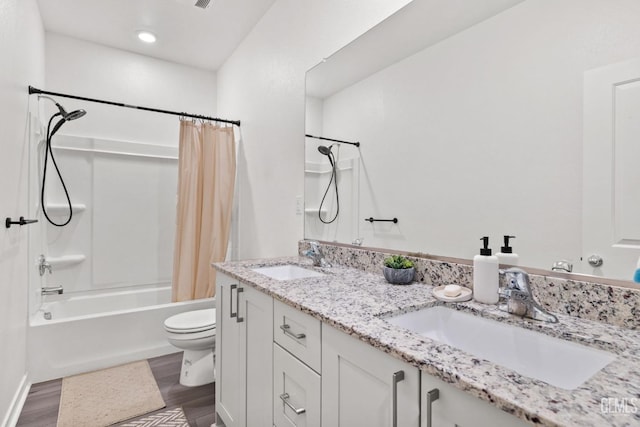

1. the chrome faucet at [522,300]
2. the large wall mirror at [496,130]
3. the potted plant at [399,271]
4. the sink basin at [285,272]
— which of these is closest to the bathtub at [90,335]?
the sink basin at [285,272]

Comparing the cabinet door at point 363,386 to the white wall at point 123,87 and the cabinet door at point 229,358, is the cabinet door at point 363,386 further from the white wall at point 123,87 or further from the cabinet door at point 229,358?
the white wall at point 123,87

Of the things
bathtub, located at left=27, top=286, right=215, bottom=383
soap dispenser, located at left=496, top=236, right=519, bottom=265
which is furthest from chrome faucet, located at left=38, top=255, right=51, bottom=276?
→ soap dispenser, located at left=496, top=236, right=519, bottom=265

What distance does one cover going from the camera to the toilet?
210cm

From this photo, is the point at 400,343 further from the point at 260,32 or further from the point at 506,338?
the point at 260,32

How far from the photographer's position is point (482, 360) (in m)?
0.64

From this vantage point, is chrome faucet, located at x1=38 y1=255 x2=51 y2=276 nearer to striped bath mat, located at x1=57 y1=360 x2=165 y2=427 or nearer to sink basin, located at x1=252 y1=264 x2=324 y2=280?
striped bath mat, located at x1=57 y1=360 x2=165 y2=427

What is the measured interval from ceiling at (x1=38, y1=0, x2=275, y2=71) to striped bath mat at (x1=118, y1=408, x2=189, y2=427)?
2684 mm

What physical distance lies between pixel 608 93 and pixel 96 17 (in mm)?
3272

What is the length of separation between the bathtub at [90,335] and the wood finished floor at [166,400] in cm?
14

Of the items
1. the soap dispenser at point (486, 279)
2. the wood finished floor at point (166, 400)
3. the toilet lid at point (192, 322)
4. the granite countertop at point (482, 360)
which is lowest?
the wood finished floor at point (166, 400)

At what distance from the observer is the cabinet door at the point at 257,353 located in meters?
1.25

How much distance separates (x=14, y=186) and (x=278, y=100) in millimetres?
1666

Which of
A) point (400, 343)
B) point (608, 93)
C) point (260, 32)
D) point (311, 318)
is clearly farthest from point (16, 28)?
point (608, 93)

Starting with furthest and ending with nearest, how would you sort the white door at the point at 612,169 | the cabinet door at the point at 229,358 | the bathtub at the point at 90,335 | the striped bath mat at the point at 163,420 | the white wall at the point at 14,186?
the bathtub at the point at 90,335, the striped bath mat at the point at 163,420, the white wall at the point at 14,186, the cabinet door at the point at 229,358, the white door at the point at 612,169
